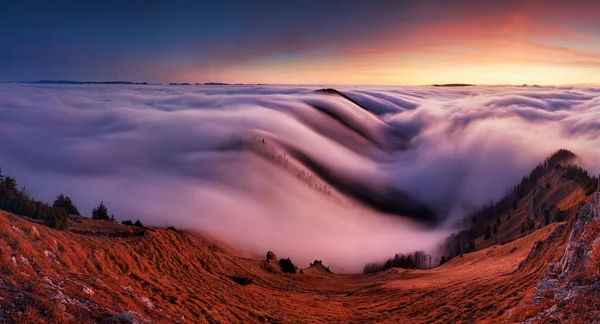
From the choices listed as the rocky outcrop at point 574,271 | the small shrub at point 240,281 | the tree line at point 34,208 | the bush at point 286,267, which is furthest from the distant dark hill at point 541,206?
the tree line at point 34,208

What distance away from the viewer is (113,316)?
12.5 metres

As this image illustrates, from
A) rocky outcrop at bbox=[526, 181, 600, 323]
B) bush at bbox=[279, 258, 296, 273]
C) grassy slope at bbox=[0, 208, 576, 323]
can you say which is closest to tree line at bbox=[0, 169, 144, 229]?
grassy slope at bbox=[0, 208, 576, 323]

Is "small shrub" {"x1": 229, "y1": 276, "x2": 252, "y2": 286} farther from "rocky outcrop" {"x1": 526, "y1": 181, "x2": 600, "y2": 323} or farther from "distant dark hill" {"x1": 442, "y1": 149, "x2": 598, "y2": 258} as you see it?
"distant dark hill" {"x1": 442, "y1": 149, "x2": 598, "y2": 258}

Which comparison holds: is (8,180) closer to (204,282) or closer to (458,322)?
(204,282)

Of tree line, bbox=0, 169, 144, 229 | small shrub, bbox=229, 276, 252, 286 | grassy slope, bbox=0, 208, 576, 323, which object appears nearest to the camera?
grassy slope, bbox=0, 208, 576, 323

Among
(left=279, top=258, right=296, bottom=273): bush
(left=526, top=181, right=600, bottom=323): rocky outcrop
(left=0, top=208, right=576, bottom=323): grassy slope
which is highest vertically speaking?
(left=526, top=181, right=600, bottom=323): rocky outcrop

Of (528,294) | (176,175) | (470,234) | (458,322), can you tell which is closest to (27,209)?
(458,322)

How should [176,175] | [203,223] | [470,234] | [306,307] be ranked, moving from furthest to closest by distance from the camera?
[176,175] < [470,234] < [203,223] < [306,307]

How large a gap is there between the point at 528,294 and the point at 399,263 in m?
81.2

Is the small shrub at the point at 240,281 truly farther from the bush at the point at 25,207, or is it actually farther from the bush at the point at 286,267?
the bush at the point at 286,267

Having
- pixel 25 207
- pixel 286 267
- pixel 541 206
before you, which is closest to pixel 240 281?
pixel 25 207

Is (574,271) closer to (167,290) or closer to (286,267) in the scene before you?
(167,290)

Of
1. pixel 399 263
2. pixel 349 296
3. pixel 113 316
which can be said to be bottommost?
pixel 399 263

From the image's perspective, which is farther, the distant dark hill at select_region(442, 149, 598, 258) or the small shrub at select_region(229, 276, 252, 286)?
the distant dark hill at select_region(442, 149, 598, 258)
